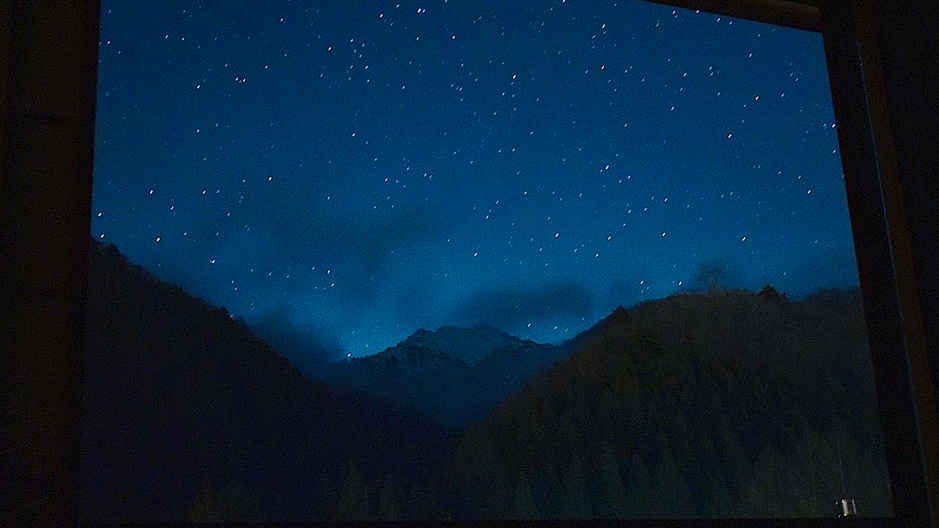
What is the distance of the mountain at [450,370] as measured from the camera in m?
2.48

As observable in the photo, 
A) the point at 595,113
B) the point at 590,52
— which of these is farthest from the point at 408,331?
the point at 590,52

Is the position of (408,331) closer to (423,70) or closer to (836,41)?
(423,70)

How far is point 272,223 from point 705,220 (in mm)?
1696

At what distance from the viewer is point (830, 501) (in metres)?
2.83

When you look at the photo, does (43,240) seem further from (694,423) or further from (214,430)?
(694,423)

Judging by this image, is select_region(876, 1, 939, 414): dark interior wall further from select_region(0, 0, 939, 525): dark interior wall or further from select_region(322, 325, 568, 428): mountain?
select_region(0, 0, 939, 525): dark interior wall

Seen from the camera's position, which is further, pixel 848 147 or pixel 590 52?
pixel 590 52

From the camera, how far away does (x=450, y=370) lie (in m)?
2.57

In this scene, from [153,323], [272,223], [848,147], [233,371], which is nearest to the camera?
[848,147]

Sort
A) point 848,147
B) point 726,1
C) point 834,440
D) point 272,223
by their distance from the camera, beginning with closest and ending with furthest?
point 848,147, point 726,1, point 272,223, point 834,440

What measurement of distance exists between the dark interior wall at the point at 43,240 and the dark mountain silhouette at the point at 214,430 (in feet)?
2.58

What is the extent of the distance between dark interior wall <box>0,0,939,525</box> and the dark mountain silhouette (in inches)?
30.9

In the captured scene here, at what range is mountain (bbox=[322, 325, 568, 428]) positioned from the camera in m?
2.48

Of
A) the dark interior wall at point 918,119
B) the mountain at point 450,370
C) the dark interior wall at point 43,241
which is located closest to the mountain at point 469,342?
the mountain at point 450,370
